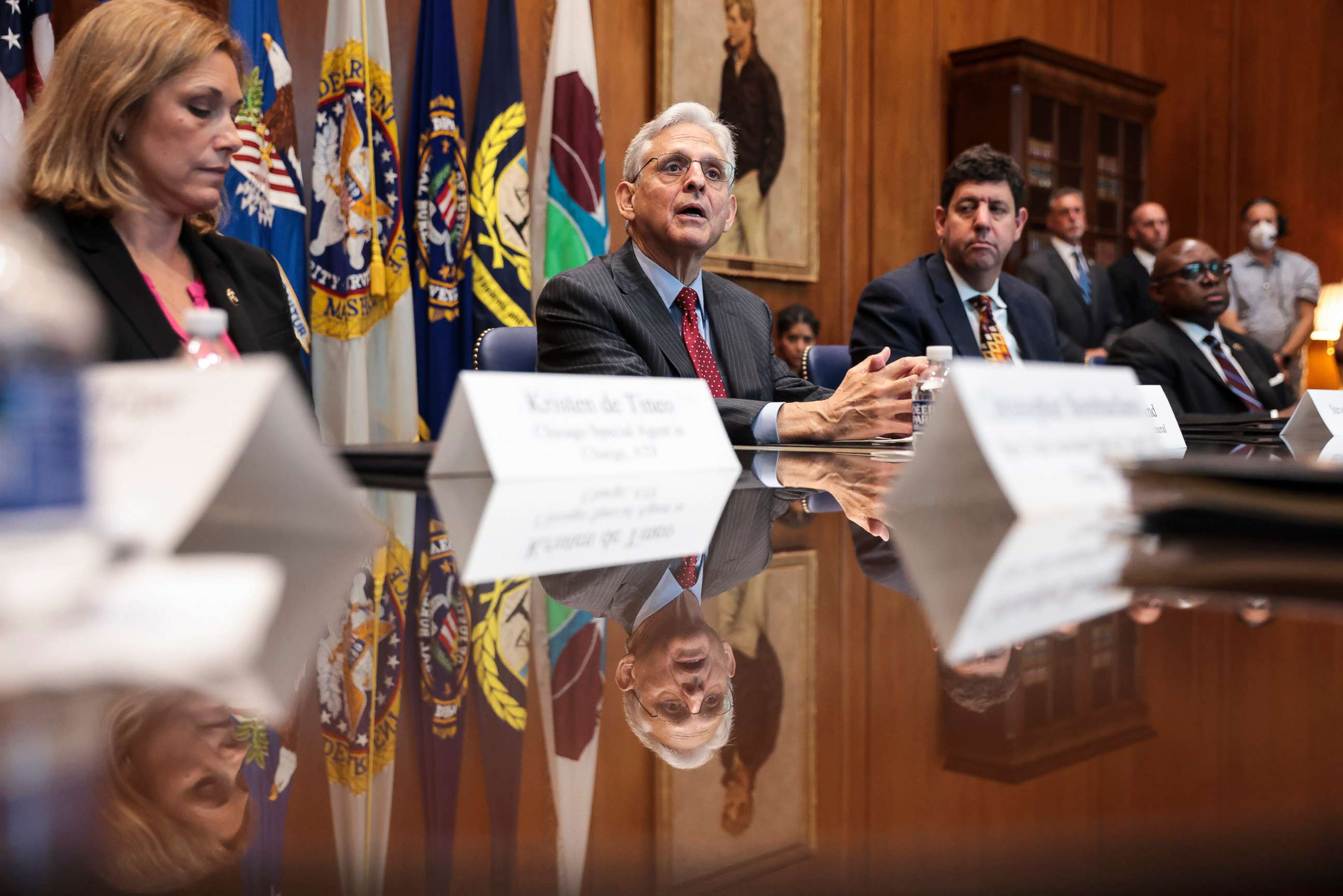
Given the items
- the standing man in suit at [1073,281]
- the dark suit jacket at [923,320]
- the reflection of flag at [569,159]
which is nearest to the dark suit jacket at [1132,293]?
the standing man in suit at [1073,281]

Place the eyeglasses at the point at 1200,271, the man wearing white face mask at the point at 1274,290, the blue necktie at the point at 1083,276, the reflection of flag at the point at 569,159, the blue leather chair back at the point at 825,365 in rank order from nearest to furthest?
the blue leather chair back at the point at 825,365 → the eyeglasses at the point at 1200,271 → the reflection of flag at the point at 569,159 → the blue necktie at the point at 1083,276 → the man wearing white face mask at the point at 1274,290

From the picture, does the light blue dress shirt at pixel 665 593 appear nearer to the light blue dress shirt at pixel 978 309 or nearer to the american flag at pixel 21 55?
the light blue dress shirt at pixel 978 309

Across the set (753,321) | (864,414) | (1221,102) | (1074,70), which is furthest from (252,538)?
(1221,102)

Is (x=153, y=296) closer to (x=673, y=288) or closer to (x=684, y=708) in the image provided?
(x=673, y=288)

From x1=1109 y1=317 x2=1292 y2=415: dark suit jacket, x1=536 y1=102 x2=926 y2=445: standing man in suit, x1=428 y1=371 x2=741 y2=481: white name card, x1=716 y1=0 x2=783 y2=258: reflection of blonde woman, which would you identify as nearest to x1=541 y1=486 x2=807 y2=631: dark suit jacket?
x1=428 y1=371 x2=741 y2=481: white name card

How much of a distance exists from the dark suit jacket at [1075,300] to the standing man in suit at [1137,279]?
19 cm

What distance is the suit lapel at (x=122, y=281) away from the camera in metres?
1.80

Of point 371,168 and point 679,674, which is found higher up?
point 371,168

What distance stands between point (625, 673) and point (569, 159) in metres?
4.56

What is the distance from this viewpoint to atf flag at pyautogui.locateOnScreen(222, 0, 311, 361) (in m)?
3.80

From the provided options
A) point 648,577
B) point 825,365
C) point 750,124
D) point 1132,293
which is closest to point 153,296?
point 648,577

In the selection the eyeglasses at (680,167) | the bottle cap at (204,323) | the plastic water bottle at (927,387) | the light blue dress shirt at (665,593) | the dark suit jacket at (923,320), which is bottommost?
the light blue dress shirt at (665,593)

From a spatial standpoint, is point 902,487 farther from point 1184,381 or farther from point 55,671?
point 1184,381

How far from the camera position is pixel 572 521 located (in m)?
0.82
